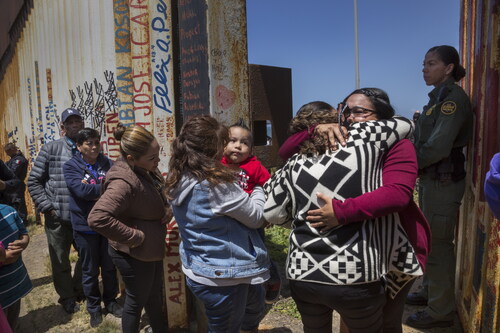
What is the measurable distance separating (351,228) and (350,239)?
51 millimetres

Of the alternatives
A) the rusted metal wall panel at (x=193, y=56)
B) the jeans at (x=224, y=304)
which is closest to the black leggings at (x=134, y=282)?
the jeans at (x=224, y=304)

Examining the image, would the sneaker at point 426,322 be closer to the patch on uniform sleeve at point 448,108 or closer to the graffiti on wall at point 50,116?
the patch on uniform sleeve at point 448,108

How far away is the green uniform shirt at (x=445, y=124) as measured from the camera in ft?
9.80

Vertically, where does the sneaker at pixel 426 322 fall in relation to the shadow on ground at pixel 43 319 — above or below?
above

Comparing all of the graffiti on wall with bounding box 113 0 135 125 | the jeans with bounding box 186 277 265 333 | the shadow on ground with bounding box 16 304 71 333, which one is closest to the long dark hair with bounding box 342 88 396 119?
the jeans with bounding box 186 277 265 333

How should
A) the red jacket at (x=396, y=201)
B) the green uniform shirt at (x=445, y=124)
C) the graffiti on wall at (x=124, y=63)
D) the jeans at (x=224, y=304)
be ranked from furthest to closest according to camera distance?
the graffiti on wall at (x=124, y=63), the green uniform shirt at (x=445, y=124), the jeans at (x=224, y=304), the red jacket at (x=396, y=201)

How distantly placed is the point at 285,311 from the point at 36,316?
2699 mm

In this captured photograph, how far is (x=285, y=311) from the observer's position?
12.7ft

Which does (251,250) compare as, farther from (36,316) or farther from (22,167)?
(22,167)

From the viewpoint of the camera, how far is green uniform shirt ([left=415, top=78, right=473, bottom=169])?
2.99 metres

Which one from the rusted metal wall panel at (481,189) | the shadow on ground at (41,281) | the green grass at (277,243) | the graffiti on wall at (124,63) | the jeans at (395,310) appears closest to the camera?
the jeans at (395,310)

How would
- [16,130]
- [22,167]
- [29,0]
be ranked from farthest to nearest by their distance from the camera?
1. [16,130]
2. [29,0]
3. [22,167]

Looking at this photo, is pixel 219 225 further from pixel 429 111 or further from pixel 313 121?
pixel 429 111

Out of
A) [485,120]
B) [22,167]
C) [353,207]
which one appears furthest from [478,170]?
[22,167]
